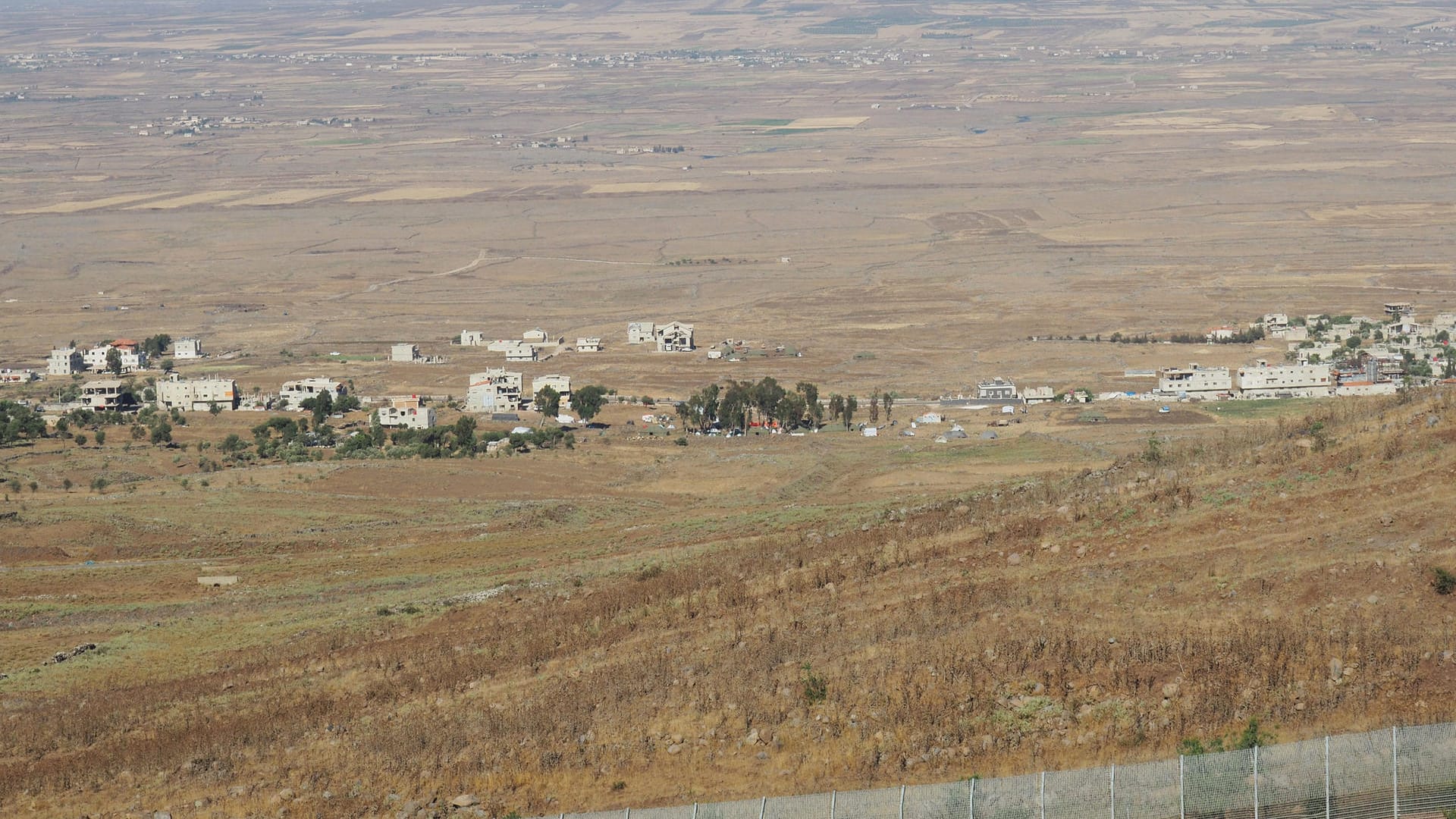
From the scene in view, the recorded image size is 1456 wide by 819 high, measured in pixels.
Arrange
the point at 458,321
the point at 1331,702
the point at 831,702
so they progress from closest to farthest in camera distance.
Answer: the point at 1331,702
the point at 831,702
the point at 458,321

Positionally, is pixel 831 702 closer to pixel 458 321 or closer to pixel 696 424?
pixel 696 424

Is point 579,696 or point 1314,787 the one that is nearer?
point 1314,787

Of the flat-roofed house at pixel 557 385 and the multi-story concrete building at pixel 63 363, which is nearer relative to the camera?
the flat-roofed house at pixel 557 385

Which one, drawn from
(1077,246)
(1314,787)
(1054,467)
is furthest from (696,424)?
(1077,246)

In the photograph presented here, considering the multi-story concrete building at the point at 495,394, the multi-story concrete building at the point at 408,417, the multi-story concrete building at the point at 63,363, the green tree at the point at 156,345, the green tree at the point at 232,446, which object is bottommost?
the green tree at the point at 232,446

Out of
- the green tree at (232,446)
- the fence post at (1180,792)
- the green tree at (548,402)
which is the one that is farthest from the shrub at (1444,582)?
the green tree at (548,402)

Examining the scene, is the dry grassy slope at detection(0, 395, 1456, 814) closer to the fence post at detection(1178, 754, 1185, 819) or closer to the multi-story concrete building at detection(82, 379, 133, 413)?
the fence post at detection(1178, 754, 1185, 819)

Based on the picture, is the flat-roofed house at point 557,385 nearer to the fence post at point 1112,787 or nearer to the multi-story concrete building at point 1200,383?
the multi-story concrete building at point 1200,383
